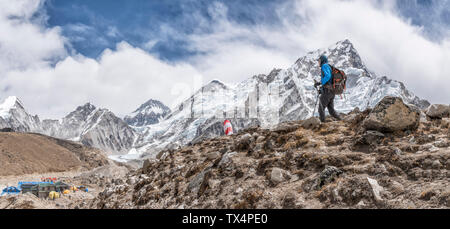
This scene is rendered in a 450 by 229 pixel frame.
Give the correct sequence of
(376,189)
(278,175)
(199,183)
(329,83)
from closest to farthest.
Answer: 1. (376,189)
2. (278,175)
3. (199,183)
4. (329,83)

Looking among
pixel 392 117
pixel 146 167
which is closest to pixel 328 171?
pixel 392 117

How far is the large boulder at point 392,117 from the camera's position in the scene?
29.0ft

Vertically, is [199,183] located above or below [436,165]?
above

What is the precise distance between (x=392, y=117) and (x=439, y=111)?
280cm

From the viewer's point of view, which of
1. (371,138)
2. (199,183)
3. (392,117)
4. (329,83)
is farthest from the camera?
(329,83)

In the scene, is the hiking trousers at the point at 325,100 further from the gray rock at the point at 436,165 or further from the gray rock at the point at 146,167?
the gray rock at the point at 146,167

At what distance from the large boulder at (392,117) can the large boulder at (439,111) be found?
5.80ft

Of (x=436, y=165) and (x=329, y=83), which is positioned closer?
(x=436, y=165)

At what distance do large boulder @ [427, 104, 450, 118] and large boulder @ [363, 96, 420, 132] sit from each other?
5.80 ft

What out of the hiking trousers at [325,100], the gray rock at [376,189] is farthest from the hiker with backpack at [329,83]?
the gray rock at [376,189]

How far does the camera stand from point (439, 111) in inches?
413

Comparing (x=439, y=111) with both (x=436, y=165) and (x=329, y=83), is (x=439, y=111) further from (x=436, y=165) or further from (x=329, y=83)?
(x=436, y=165)
